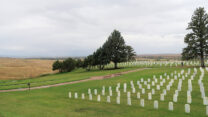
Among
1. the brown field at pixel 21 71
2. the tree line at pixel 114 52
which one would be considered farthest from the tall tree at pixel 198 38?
the brown field at pixel 21 71

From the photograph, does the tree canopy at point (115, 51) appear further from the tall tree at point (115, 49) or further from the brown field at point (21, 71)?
the brown field at point (21, 71)

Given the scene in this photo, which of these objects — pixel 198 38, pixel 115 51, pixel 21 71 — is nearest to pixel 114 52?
pixel 115 51

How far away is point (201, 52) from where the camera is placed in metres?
32.1

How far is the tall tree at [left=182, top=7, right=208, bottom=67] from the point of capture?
31.8 m

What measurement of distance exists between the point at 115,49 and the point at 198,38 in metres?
20.8

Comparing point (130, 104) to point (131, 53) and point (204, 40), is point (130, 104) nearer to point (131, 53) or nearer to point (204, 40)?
point (204, 40)

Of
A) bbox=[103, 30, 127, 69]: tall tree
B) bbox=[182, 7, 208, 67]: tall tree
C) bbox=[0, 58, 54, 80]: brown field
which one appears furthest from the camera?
bbox=[0, 58, 54, 80]: brown field

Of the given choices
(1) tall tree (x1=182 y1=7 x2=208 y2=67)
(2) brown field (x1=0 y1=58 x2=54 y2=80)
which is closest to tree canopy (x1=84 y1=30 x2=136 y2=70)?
(1) tall tree (x1=182 y1=7 x2=208 y2=67)

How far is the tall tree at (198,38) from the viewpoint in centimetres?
3177

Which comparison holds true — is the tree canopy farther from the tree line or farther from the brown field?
the brown field

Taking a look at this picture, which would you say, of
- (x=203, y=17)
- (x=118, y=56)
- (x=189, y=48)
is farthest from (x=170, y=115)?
(x=118, y=56)

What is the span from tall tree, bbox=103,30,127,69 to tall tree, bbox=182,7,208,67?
55.5 ft

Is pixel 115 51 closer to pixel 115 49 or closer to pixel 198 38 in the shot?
pixel 115 49

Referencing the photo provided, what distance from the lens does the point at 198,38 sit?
32.1 meters
